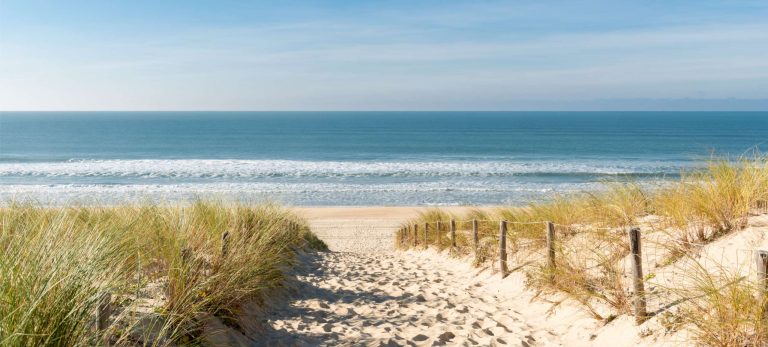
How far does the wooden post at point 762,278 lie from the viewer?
401 cm

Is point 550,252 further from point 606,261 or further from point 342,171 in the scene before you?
point 342,171

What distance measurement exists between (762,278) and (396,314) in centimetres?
382

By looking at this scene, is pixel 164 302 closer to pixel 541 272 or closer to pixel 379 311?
pixel 379 311

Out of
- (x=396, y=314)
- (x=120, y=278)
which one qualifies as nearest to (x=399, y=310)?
(x=396, y=314)

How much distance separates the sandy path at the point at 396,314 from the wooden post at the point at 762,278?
2.13 metres

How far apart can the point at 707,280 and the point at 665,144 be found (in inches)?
2811

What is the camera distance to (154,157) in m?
54.5

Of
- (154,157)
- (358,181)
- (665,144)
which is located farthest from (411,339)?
(665,144)

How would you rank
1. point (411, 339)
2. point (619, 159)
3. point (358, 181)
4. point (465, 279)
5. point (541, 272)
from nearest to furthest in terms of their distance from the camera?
1. point (411, 339)
2. point (541, 272)
3. point (465, 279)
4. point (358, 181)
5. point (619, 159)

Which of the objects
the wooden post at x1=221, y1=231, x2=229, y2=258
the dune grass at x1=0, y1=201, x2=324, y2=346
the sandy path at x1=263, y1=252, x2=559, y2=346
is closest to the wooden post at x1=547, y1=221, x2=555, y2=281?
the sandy path at x1=263, y1=252, x2=559, y2=346

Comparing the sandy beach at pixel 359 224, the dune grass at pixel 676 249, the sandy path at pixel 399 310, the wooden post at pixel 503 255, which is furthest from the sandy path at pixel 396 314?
the sandy beach at pixel 359 224

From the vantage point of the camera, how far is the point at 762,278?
4109 millimetres

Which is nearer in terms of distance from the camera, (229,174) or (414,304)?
(414,304)

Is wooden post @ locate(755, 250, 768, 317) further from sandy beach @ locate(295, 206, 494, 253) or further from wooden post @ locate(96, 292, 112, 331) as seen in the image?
sandy beach @ locate(295, 206, 494, 253)
